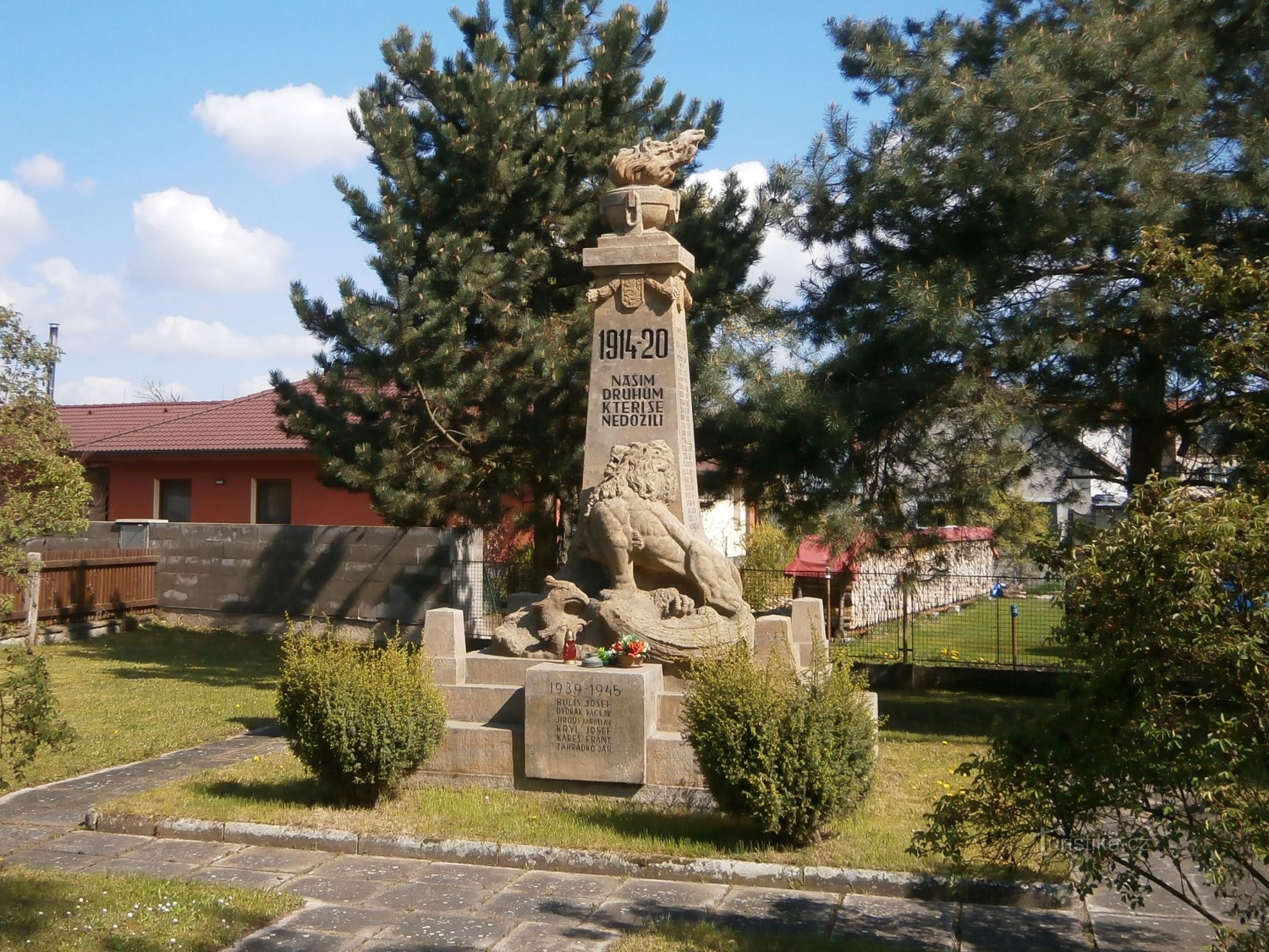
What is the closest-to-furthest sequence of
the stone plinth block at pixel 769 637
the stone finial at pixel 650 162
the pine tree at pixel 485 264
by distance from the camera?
the stone plinth block at pixel 769 637
the stone finial at pixel 650 162
the pine tree at pixel 485 264

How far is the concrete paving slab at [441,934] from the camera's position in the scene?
207 inches

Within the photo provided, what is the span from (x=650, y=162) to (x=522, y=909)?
6.03m

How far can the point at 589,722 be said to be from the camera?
7.75 meters

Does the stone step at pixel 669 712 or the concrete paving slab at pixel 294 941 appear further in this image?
the stone step at pixel 669 712

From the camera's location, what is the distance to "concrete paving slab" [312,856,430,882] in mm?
6344

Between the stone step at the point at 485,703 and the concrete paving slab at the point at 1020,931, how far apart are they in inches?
141

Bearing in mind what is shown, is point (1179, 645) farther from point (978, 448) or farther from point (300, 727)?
point (978, 448)

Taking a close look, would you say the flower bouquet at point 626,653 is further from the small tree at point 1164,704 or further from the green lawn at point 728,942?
the small tree at point 1164,704

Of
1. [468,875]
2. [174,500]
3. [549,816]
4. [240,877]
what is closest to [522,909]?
[468,875]

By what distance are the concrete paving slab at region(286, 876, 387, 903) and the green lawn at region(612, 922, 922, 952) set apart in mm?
1529

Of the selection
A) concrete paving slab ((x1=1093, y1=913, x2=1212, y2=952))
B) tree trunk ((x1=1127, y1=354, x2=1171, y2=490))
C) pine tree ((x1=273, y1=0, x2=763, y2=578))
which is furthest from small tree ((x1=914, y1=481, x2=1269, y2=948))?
pine tree ((x1=273, y1=0, x2=763, y2=578))

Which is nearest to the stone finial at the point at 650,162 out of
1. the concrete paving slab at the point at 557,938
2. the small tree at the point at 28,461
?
the small tree at the point at 28,461

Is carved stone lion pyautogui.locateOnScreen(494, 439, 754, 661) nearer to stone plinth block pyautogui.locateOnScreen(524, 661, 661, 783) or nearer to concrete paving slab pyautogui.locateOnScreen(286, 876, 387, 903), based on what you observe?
stone plinth block pyautogui.locateOnScreen(524, 661, 661, 783)

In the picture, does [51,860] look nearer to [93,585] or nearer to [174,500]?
[93,585]
